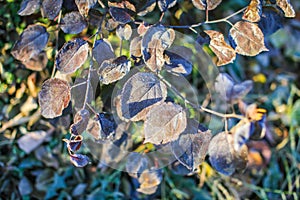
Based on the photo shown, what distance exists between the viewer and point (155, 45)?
0.77m

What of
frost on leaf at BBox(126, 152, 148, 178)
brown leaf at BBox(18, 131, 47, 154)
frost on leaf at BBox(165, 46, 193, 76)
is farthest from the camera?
brown leaf at BBox(18, 131, 47, 154)

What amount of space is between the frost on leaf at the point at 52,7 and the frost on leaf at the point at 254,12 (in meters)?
0.33

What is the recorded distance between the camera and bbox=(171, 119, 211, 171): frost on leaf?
0.78 m

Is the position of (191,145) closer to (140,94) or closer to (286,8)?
(140,94)

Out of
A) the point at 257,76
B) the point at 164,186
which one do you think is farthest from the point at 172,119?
the point at 257,76

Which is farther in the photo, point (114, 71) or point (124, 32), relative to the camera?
point (124, 32)

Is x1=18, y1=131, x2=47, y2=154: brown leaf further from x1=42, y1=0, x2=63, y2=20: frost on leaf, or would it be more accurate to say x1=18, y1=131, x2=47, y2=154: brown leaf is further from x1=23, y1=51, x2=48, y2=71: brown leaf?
x1=42, y1=0, x2=63, y2=20: frost on leaf

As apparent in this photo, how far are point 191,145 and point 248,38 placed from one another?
22 cm

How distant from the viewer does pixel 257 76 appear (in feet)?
4.97

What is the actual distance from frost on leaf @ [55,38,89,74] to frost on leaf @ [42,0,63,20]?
0.24 ft

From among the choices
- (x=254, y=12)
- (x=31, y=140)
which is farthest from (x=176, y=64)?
(x=31, y=140)

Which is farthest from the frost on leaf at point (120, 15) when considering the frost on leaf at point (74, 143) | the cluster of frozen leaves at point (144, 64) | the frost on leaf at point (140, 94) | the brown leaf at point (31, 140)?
the brown leaf at point (31, 140)

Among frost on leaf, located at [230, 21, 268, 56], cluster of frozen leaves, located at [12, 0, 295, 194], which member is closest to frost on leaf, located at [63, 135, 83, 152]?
cluster of frozen leaves, located at [12, 0, 295, 194]

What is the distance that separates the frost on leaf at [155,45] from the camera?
76 cm
